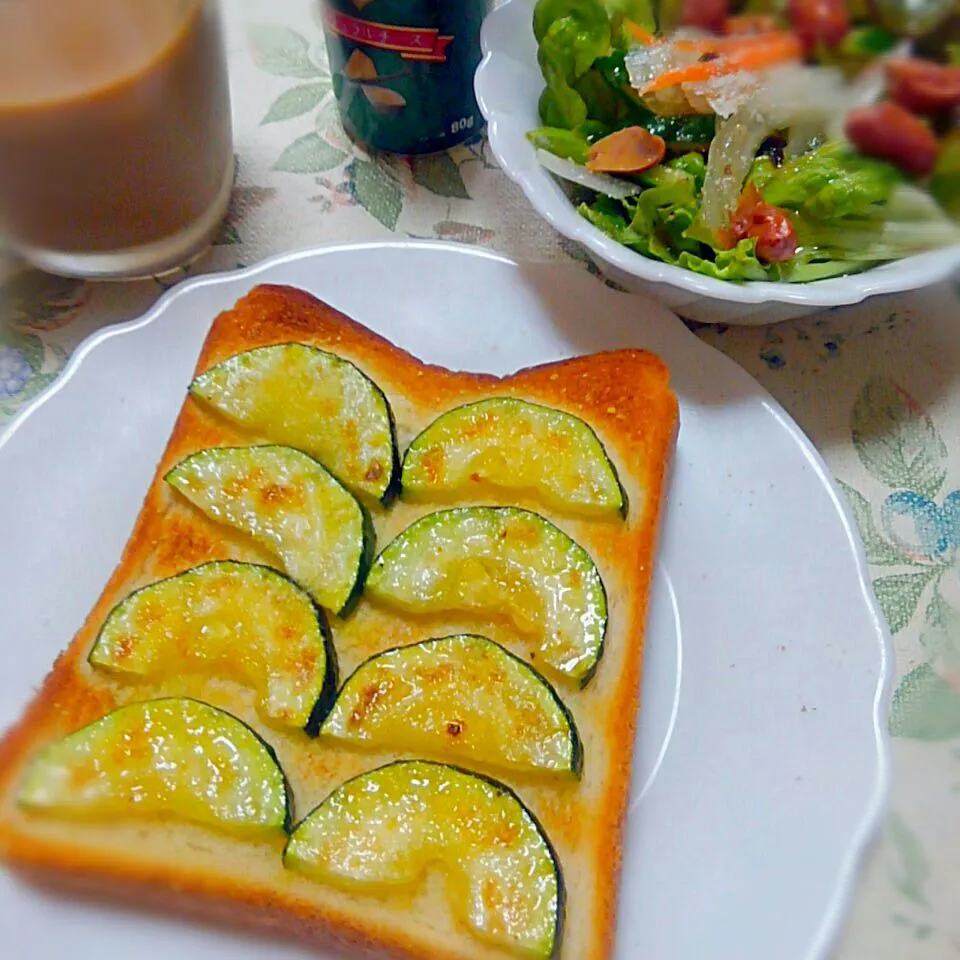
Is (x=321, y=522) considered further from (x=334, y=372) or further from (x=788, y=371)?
(x=788, y=371)

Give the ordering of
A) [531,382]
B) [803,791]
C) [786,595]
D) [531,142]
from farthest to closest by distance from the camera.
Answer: [531,142] → [531,382] → [786,595] → [803,791]

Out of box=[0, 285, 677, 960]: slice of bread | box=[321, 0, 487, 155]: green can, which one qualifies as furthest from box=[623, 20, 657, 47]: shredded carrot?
box=[0, 285, 677, 960]: slice of bread

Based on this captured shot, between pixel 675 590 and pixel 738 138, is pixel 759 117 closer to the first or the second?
pixel 738 138

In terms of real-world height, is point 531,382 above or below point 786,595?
above

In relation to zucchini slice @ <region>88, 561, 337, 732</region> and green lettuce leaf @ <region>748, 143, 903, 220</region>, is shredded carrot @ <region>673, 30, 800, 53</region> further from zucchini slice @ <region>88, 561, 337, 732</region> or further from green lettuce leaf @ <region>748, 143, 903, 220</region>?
zucchini slice @ <region>88, 561, 337, 732</region>

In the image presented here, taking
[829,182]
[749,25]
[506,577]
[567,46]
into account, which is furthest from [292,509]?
[749,25]

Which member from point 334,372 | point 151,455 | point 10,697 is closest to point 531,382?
point 334,372

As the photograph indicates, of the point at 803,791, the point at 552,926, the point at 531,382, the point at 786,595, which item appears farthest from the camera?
the point at 531,382
